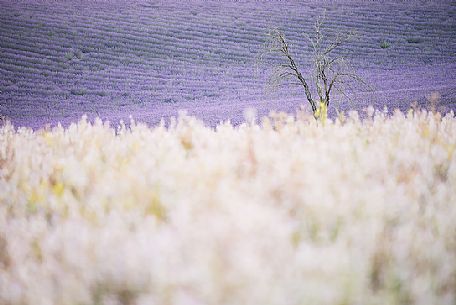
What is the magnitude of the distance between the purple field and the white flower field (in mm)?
9882

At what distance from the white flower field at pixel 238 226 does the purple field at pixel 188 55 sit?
988 centimetres

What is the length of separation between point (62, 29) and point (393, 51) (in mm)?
17311

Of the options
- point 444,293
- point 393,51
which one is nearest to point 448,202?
point 444,293

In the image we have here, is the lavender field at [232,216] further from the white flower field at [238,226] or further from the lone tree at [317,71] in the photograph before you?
the lone tree at [317,71]

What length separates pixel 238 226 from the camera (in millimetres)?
1302

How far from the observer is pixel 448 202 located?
163cm

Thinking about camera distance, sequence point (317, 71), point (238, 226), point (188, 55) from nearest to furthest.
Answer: point (238, 226), point (317, 71), point (188, 55)

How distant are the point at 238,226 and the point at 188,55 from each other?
64.8 feet

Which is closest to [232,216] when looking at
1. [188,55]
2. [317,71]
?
[317,71]

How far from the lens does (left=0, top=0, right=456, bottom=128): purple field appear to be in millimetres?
15320

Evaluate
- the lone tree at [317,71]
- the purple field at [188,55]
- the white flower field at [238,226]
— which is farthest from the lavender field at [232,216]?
the purple field at [188,55]

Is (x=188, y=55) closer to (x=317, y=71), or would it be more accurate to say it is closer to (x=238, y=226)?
(x=317, y=71)

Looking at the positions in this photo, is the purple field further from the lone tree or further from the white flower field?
the white flower field

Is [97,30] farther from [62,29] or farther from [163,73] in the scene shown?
[163,73]
